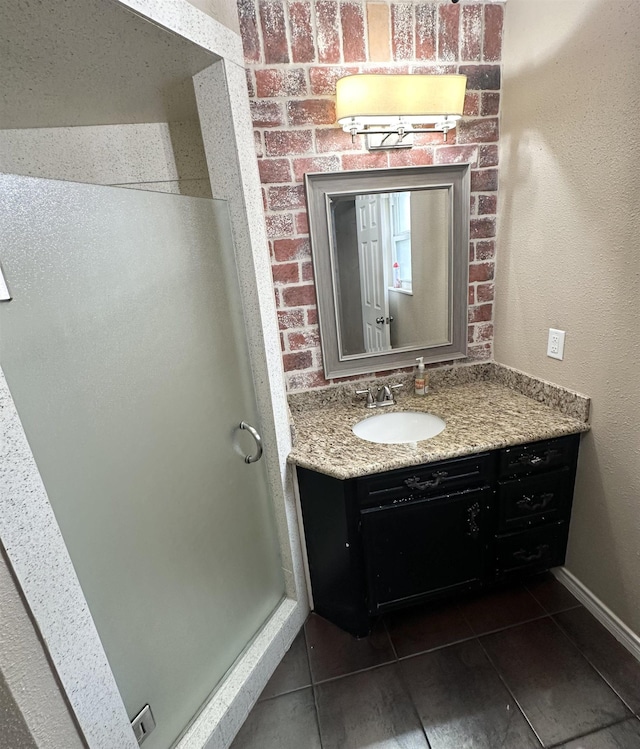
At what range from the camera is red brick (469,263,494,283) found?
172 cm

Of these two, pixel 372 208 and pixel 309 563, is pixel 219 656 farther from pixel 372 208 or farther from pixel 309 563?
pixel 372 208

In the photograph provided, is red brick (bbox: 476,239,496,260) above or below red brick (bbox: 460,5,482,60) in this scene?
below

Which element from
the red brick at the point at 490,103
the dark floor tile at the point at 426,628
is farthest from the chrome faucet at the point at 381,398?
the red brick at the point at 490,103

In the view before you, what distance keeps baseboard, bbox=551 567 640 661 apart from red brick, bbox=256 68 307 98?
7.30ft

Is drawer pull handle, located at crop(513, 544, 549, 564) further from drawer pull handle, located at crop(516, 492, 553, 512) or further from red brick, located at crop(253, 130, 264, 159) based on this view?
red brick, located at crop(253, 130, 264, 159)

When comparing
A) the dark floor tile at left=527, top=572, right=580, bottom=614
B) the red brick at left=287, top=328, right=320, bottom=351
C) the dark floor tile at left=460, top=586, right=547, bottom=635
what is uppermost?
the red brick at left=287, top=328, right=320, bottom=351

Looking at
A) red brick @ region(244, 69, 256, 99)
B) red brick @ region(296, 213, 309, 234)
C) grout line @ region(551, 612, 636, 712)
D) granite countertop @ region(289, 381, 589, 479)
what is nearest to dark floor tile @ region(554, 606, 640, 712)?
grout line @ region(551, 612, 636, 712)

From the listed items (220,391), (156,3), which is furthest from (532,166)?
(220,391)

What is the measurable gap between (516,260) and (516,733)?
1.67 metres

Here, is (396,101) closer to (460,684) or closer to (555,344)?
(555,344)

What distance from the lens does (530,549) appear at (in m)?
1.54

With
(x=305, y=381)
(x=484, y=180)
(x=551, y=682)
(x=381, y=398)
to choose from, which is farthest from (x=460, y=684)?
(x=484, y=180)

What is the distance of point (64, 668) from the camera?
2.45 ft

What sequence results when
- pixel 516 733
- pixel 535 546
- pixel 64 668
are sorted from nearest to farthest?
pixel 64 668
pixel 516 733
pixel 535 546
